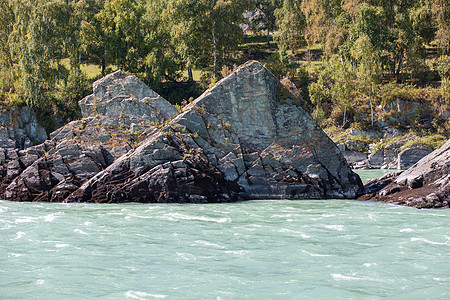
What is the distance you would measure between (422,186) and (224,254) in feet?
35.2

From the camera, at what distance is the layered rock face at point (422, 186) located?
17.1m

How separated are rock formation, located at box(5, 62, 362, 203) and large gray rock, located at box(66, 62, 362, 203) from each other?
4cm

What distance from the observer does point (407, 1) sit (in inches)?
2149

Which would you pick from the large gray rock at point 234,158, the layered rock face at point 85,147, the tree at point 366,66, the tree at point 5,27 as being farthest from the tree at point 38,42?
the tree at point 366,66

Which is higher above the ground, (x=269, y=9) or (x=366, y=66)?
(x=269, y=9)

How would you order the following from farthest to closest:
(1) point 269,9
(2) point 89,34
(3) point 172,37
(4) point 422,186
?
(1) point 269,9
(3) point 172,37
(2) point 89,34
(4) point 422,186

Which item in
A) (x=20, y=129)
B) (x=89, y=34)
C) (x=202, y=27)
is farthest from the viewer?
(x=202, y=27)


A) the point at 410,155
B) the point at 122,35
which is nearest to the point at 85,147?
the point at 410,155

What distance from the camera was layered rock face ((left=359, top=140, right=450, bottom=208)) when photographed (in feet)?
56.1

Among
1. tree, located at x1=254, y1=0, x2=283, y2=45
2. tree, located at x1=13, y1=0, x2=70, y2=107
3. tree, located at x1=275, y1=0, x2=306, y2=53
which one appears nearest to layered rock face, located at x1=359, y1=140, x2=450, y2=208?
tree, located at x1=13, y1=0, x2=70, y2=107

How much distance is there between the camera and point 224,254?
34.8 feet

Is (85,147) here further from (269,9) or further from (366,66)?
(269,9)

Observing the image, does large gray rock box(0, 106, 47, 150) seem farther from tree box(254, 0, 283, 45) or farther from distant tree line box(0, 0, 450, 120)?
tree box(254, 0, 283, 45)

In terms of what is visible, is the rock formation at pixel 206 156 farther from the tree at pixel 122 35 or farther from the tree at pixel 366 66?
the tree at pixel 122 35
